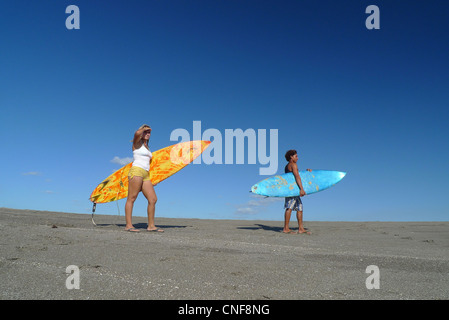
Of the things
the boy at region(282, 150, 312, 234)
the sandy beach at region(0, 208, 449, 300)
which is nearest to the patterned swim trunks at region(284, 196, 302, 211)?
the boy at region(282, 150, 312, 234)

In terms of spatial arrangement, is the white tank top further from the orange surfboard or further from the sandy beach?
the sandy beach

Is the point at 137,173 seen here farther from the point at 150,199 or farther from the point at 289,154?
the point at 289,154

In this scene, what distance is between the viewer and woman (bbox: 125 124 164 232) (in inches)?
213

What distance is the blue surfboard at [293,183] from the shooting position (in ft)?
21.4

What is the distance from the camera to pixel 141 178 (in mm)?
5477

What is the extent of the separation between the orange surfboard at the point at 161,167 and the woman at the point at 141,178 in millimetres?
1064

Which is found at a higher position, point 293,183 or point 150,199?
point 293,183

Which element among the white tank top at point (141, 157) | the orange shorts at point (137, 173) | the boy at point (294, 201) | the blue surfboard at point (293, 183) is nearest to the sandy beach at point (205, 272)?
the orange shorts at point (137, 173)

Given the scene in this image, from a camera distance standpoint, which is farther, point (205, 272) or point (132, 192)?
point (132, 192)

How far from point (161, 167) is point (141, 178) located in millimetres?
1337

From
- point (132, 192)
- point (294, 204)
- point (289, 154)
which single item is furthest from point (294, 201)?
point (132, 192)

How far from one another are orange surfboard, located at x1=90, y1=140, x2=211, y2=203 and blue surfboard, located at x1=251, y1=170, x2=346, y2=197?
158cm
